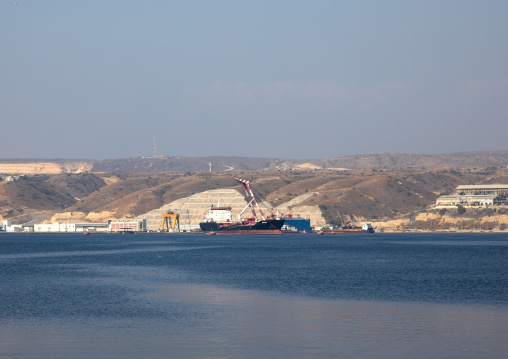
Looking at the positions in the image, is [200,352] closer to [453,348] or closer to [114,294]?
[453,348]

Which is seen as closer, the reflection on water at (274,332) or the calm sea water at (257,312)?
the reflection on water at (274,332)

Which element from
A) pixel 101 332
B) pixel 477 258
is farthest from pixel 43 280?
pixel 477 258

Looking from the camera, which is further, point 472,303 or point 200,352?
point 472,303

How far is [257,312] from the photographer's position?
44719 millimetres

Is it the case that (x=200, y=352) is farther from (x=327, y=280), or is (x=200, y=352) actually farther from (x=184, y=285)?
(x=327, y=280)

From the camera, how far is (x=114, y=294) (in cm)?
5497

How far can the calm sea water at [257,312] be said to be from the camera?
3319 centimetres

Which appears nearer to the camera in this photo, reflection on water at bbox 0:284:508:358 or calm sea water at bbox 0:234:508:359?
reflection on water at bbox 0:284:508:358

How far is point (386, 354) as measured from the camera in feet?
103

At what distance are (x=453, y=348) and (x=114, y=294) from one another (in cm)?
3001

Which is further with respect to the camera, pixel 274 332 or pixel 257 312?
pixel 257 312

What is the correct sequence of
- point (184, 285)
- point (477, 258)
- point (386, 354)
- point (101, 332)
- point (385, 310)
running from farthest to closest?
1. point (477, 258)
2. point (184, 285)
3. point (385, 310)
4. point (101, 332)
5. point (386, 354)

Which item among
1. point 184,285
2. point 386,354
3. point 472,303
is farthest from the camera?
point 184,285

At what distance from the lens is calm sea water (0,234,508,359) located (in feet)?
109
